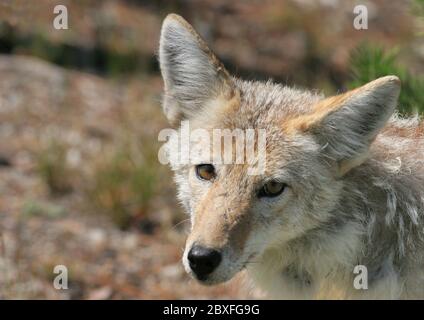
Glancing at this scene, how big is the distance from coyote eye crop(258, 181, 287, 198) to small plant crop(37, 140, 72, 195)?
13.9 feet

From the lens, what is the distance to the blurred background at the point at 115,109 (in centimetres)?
708

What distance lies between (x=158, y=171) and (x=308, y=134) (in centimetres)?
406

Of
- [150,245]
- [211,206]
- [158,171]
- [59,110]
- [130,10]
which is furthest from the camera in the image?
[130,10]

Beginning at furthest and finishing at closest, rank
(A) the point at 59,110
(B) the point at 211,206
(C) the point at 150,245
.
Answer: (A) the point at 59,110 → (C) the point at 150,245 → (B) the point at 211,206

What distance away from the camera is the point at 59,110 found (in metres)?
9.56

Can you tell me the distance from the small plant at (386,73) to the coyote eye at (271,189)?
1664 mm

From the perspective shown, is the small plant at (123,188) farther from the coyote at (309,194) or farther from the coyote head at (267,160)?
the coyote at (309,194)

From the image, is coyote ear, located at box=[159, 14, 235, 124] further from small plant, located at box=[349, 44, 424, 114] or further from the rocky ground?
the rocky ground

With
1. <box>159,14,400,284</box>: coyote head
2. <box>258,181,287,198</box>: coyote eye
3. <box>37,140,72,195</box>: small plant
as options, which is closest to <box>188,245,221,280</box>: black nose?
<box>159,14,400,284</box>: coyote head

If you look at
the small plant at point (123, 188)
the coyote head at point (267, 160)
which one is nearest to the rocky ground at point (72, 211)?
the small plant at point (123, 188)

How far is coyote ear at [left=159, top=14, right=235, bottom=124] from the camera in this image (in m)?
4.84

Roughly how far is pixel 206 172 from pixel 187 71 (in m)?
0.78

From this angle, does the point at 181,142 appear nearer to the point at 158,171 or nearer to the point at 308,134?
the point at 308,134
